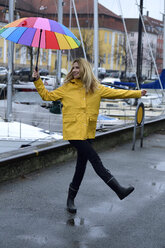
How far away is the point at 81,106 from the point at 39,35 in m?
1.28

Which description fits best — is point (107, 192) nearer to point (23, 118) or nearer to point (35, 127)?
point (35, 127)

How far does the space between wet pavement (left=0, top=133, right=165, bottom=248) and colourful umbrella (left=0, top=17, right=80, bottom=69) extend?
1.97m

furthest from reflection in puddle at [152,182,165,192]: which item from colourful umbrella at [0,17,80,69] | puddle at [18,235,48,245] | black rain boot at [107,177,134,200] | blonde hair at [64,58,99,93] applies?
puddle at [18,235,48,245]

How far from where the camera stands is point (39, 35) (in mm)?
6512

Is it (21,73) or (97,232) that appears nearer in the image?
(97,232)

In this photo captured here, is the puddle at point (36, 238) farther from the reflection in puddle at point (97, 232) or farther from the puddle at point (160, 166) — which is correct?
the puddle at point (160, 166)

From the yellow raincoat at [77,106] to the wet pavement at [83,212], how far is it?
95 centimetres

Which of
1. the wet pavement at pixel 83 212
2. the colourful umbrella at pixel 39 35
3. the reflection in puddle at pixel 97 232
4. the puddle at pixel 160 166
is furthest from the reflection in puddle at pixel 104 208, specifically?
the puddle at pixel 160 166

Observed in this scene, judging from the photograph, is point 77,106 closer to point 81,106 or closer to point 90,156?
point 81,106

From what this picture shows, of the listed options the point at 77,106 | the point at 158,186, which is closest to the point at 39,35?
the point at 77,106

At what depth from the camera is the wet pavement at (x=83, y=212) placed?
5047 mm

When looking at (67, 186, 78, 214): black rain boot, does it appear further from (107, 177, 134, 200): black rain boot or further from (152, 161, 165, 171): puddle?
(152, 161, 165, 171): puddle

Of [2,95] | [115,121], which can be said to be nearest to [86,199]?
[2,95]

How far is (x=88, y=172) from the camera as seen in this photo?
8352 mm
